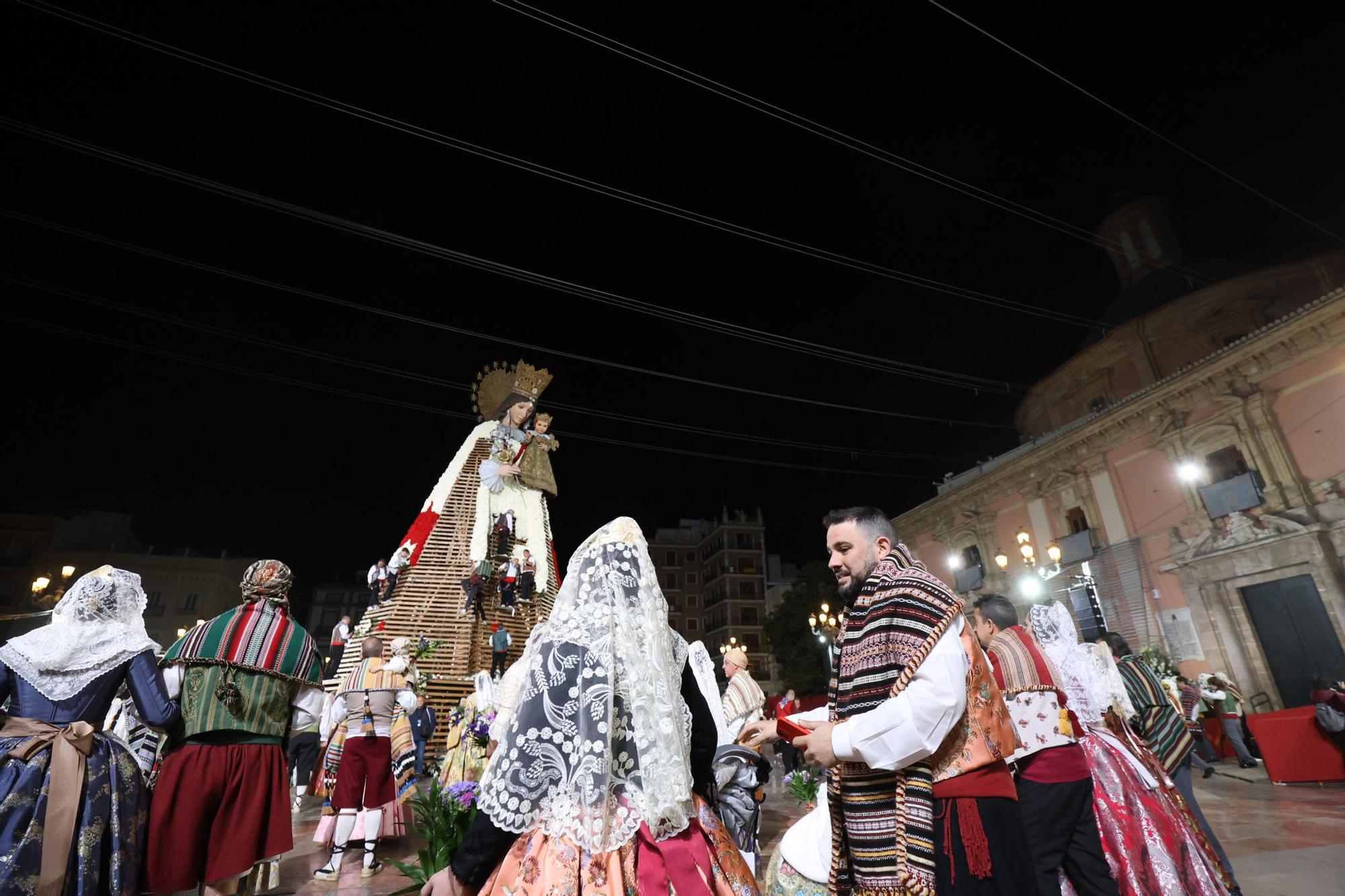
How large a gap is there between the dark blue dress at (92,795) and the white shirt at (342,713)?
247cm

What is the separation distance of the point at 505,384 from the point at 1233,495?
63.4 ft

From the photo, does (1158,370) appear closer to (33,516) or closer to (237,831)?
(237,831)

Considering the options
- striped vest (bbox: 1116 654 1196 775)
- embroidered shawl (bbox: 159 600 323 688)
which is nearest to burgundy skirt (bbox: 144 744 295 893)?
embroidered shawl (bbox: 159 600 323 688)

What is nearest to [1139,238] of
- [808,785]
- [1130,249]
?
[1130,249]

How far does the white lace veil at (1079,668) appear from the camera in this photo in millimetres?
4086

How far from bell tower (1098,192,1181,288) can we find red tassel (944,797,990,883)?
31.7 m

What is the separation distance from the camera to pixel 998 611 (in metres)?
4.11

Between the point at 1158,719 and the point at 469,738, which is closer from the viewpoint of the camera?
the point at 1158,719

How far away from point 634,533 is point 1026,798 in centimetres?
240

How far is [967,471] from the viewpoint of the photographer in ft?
96.4

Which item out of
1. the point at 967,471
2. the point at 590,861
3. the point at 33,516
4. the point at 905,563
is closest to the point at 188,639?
the point at 590,861

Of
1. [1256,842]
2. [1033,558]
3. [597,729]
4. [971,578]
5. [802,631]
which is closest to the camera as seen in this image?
[597,729]

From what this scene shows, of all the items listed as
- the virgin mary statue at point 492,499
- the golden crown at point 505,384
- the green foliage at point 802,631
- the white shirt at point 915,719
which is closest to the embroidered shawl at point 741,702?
the virgin mary statue at point 492,499

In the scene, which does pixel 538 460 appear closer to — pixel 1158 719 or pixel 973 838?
pixel 1158 719
